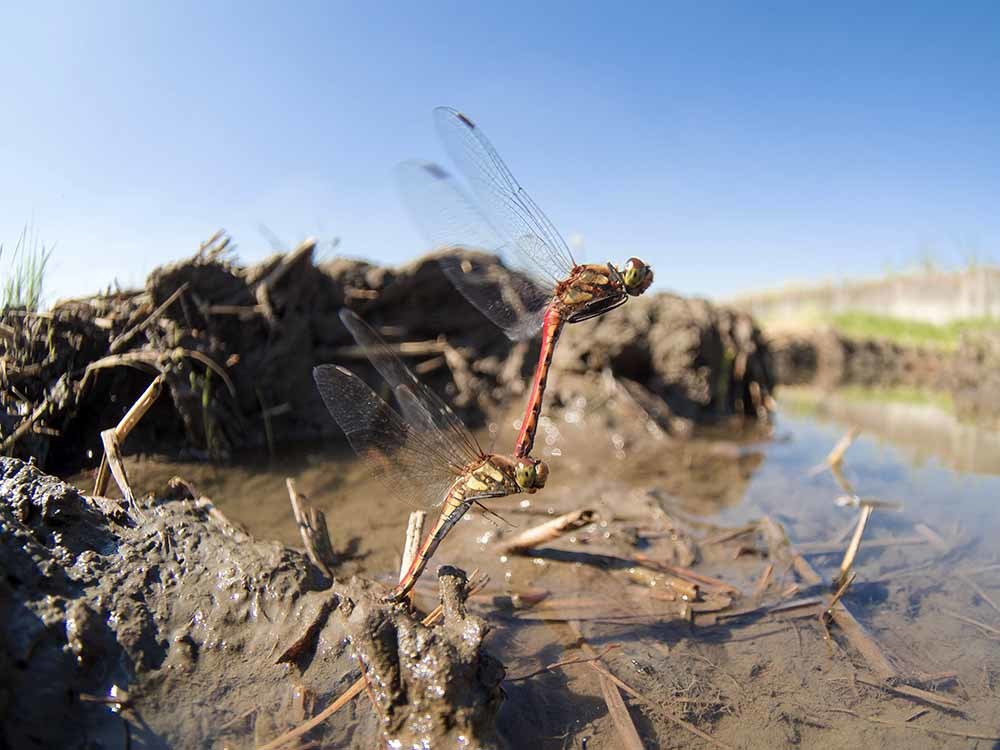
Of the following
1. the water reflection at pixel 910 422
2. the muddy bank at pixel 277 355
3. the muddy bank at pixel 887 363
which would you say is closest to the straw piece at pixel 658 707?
the muddy bank at pixel 277 355

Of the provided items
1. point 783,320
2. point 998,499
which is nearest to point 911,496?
point 998,499

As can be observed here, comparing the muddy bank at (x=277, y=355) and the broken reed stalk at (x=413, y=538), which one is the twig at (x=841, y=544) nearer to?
the broken reed stalk at (x=413, y=538)

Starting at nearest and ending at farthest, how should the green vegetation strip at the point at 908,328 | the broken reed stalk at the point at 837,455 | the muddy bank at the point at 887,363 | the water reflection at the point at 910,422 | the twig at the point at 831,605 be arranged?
the twig at the point at 831,605 → the broken reed stalk at the point at 837,455 → the water reflection at the point at 910,422 → the muddy bank at the point at 887,363 → the green vegetation strip at the point at 908,328

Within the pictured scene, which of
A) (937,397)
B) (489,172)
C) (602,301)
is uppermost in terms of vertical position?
(489,172)

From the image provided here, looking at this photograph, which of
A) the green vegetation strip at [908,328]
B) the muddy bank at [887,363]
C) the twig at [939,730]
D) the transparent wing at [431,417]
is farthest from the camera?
the green vegetation strip at [908,328]

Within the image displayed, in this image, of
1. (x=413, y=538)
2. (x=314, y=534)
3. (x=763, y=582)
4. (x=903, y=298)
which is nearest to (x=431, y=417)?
(x=413, y=538)

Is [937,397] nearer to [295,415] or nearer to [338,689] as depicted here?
[295,415]

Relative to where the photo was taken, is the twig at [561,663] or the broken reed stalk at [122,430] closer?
the twig at [561,663]
